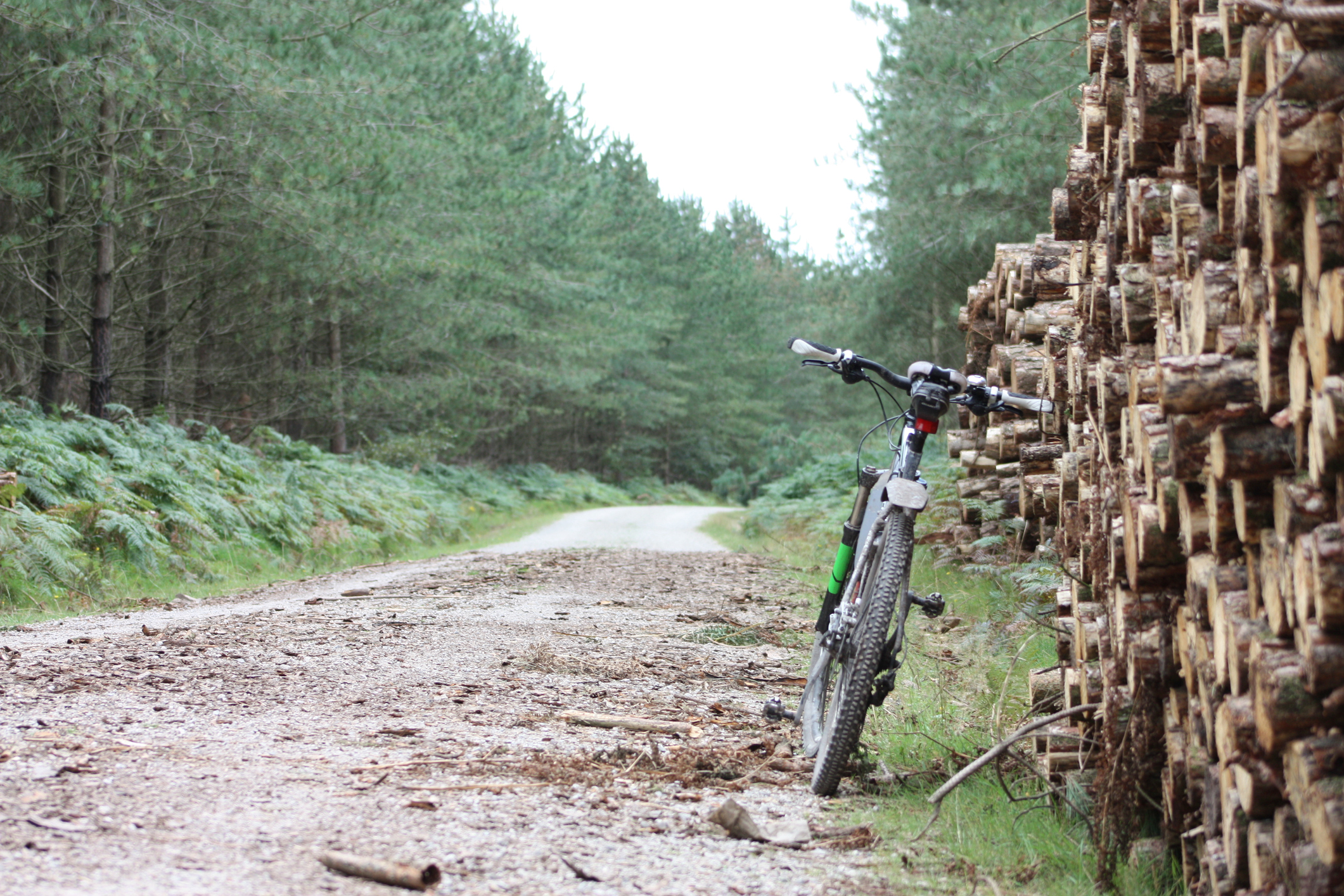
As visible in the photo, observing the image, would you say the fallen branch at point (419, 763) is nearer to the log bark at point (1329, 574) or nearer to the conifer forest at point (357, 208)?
the log bark at point (1329, 574)

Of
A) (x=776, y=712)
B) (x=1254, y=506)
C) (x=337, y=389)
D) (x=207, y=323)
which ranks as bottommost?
(x=776, y=712)

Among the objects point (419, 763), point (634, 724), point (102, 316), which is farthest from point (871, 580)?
point (102, 316)

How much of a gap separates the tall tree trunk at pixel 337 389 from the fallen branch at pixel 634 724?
15681mm

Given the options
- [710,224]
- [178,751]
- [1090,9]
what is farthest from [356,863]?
[710,224]

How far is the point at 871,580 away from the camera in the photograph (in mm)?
3807

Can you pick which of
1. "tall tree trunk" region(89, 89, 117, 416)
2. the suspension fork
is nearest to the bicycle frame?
the suspension fork

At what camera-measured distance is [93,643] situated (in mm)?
5676

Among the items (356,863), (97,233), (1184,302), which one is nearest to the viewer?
(356,863)

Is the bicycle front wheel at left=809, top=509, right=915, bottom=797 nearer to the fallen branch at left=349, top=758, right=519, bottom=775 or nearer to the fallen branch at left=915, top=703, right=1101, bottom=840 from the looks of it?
the fallen branch at left=915, top=703, right=1101, bottom=840

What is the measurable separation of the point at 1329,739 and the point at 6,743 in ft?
12.1

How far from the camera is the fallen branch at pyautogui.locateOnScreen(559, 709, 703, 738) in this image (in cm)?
438

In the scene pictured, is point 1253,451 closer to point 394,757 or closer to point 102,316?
point 394,757

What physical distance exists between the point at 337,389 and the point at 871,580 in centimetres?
1782

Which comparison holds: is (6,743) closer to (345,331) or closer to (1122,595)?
(1122,595)
